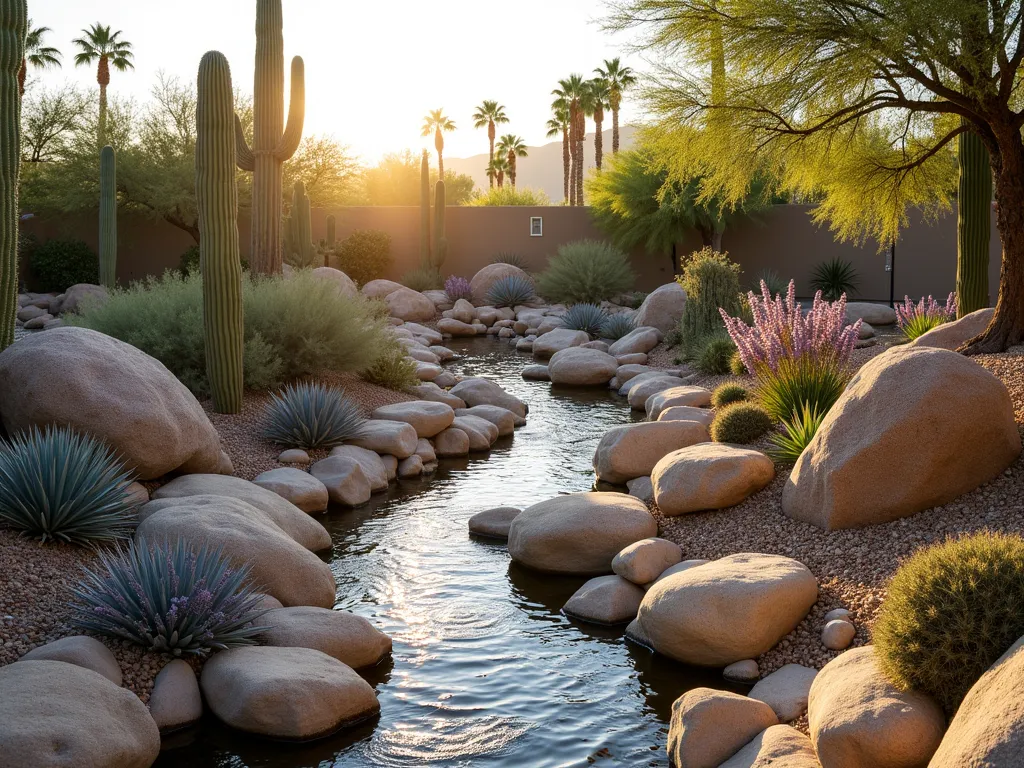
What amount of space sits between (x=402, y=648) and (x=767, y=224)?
2629 centimetres

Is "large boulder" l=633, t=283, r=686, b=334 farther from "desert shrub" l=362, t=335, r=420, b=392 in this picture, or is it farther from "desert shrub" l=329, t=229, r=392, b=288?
"desert shrub" l=329, t=229, r=392, b=288

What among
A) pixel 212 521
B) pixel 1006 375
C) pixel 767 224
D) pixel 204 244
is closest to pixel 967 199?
pixel 1006 375

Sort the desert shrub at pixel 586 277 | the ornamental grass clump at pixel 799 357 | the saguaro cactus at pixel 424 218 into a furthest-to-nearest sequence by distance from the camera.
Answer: the saguaro cactus at pixel 424 218 → the desert shrub at pixel 586 277 → the ornamental grass clump at pixel 799 357

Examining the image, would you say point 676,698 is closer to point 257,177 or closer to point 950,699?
point 950,699

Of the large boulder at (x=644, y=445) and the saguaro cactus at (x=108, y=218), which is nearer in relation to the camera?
the large boulder at (x=644, y=445)

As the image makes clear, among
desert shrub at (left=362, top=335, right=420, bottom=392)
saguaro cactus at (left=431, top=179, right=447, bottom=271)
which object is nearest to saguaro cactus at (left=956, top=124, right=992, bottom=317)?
desert shrub at (left=362, top=335, right=420, bottom=392)

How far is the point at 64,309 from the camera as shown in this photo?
1000 inches

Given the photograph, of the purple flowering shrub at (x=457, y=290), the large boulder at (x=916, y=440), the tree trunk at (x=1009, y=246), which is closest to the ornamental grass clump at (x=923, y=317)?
the tree trunk at (x=1009, y=246)

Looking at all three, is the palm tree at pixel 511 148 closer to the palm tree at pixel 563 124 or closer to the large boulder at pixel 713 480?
the palm tree at pixel 563 124

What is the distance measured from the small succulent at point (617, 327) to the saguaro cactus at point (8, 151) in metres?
14.0

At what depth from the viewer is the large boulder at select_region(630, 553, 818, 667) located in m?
6.17

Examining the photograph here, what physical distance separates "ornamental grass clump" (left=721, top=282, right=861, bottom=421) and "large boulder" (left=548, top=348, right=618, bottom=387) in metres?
7.29

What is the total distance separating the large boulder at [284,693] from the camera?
5.39 m

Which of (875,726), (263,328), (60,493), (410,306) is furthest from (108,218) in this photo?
(875,726)
